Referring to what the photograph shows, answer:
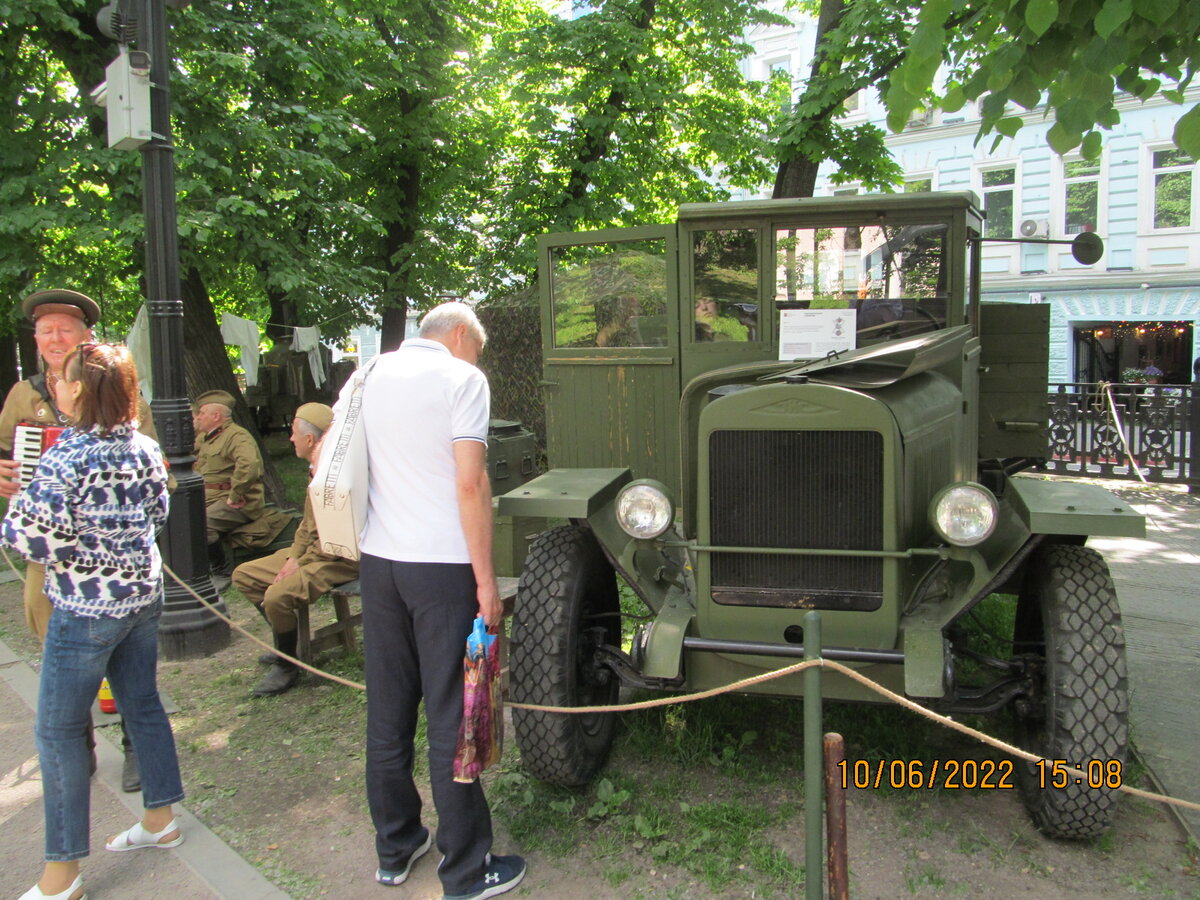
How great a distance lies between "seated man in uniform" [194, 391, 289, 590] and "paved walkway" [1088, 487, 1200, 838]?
19.3 feet

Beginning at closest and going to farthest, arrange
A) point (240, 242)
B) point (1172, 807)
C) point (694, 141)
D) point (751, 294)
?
1. point (1172, 807)
2. point (751, 294)
3. point (240, 242)
4. point (694, 141)

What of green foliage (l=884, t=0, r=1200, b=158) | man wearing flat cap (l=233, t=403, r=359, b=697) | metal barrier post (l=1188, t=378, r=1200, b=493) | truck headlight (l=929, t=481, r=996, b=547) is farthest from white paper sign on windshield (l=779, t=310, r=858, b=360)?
metal barrier post (l=1188, t=378, r=1200, b=493)

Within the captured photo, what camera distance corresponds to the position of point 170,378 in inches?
217

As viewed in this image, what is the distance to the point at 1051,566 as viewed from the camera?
3369 mm

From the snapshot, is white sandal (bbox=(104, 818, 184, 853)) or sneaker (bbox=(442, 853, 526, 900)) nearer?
sneaker (bbox=(442, 853, 526, 900))

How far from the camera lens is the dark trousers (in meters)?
2.96

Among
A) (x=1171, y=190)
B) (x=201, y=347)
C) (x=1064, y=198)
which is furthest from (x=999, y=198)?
(x=201, y=347)

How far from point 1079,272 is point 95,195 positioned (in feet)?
63.2

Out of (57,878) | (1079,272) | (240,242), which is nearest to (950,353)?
(57,878)

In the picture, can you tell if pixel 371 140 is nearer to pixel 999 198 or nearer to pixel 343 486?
pixel 343 486

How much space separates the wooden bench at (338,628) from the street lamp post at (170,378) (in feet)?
3.03

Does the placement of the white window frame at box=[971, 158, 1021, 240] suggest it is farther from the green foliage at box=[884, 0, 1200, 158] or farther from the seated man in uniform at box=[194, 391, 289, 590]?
the green foliage at box=[884, 0, 1200, 158]

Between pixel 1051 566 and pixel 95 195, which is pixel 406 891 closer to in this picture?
pixel 1051 566

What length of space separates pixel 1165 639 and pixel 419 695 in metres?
4.64
